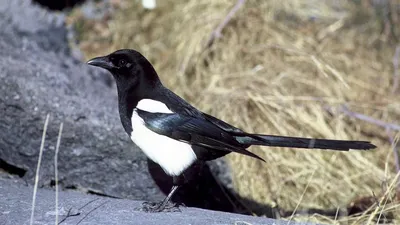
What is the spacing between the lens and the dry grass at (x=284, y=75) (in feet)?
15.2

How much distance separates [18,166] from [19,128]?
0.20m

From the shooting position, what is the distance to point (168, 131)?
347 cm

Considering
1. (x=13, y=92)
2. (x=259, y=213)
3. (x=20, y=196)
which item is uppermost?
(x=13, y=92)

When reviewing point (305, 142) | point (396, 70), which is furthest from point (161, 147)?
point (396, 70)

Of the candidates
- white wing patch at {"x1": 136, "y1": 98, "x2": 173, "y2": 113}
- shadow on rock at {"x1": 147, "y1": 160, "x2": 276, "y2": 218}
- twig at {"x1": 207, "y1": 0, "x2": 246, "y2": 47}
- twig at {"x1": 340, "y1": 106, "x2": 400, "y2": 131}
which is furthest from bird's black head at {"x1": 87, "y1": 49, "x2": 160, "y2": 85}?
twig at {"x1": 207, "y1": 0, "x2": 246, "y2": 47}

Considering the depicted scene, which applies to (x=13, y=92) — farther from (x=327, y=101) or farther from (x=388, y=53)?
(x=388, y=53)

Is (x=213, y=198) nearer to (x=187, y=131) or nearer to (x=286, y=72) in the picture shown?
(x=187, y=131)

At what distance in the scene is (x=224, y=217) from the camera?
3291 millimetres

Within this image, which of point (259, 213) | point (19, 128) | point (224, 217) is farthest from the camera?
point (259, 213)

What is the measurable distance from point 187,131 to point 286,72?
2.25 metres

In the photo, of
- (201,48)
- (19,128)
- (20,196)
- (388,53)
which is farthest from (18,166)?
(388,53)

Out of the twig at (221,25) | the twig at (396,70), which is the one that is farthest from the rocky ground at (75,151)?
the twig at (396,70)

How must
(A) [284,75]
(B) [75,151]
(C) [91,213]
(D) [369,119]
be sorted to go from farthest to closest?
(A) [284,75] < (D) [369,119] < (B) [75,151] < (C) [91,213]

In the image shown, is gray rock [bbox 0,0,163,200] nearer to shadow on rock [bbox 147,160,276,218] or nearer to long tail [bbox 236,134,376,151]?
shadow on rock [bbox 147,160,276,218]
